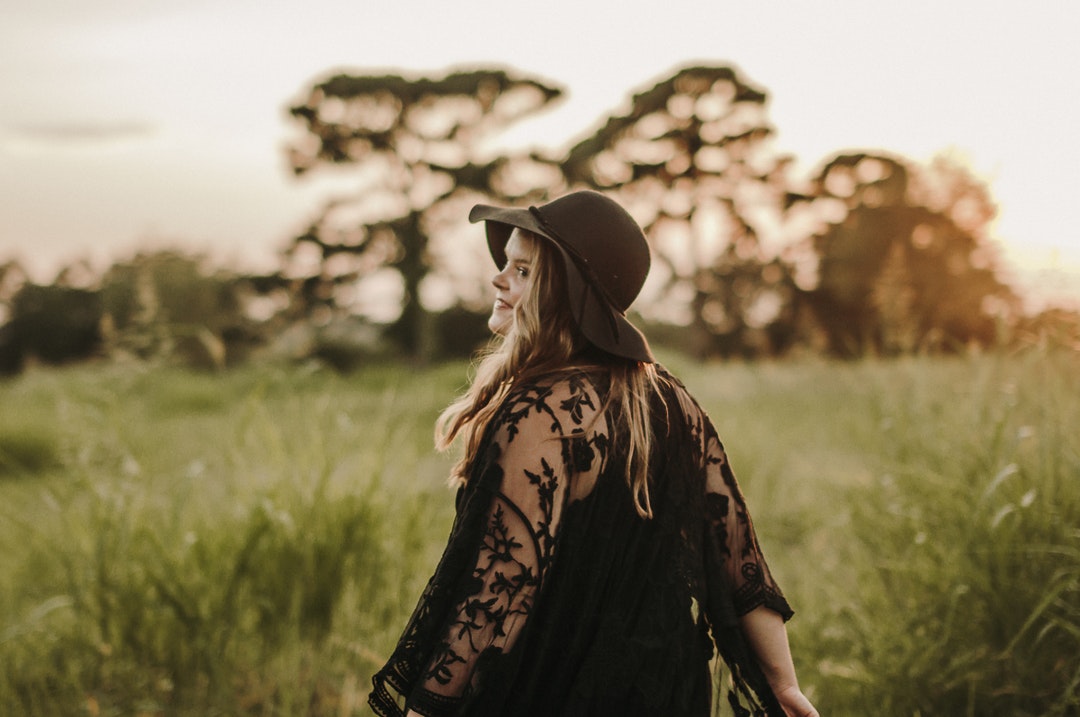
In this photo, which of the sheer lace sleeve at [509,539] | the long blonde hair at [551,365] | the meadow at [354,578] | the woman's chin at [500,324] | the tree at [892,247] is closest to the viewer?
the sheer lace sleeve at [509,539]

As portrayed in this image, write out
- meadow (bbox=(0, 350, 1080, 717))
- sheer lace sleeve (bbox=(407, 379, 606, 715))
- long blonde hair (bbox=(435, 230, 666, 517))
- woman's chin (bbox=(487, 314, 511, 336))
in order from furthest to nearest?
meadow (bbox=(0, 350, 1080, 717)), woman's chin (bbox=(487, 314, 511, 336)), long blonde hair (bbox=(435, 230, 666, 517)), sheer lace sleeve (bbox=(407, 379, 606, 715))

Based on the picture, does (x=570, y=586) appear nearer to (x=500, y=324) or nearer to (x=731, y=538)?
(x=731, y=538)

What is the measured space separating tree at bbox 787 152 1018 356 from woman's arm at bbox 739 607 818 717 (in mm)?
12375

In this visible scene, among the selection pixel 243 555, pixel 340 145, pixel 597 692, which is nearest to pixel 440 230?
pixel 340 145

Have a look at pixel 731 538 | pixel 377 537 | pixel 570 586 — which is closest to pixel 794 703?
pixel 731 538

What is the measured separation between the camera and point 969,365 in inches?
190

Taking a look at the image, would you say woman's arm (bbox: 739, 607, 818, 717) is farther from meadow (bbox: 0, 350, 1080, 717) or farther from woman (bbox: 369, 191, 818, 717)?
meadow (bbox: 0, 350, 1080, 717)

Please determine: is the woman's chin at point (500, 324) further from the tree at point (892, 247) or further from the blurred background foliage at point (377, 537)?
the tree at point (892, 247)

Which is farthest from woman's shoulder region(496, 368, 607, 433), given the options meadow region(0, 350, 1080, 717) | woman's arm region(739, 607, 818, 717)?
meadow region(0, 350, 1080, 717)

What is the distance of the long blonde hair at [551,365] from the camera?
1584mm

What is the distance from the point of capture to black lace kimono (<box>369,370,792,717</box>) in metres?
1.46

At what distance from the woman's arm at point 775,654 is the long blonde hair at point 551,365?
0.44 meters

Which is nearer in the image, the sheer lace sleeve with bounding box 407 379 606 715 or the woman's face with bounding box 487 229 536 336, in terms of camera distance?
the sheer lace sleeve with bounding box 407 379 606 715

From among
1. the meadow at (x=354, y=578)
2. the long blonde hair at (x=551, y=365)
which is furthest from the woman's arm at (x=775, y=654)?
the meadow at (x=354, y=578)
